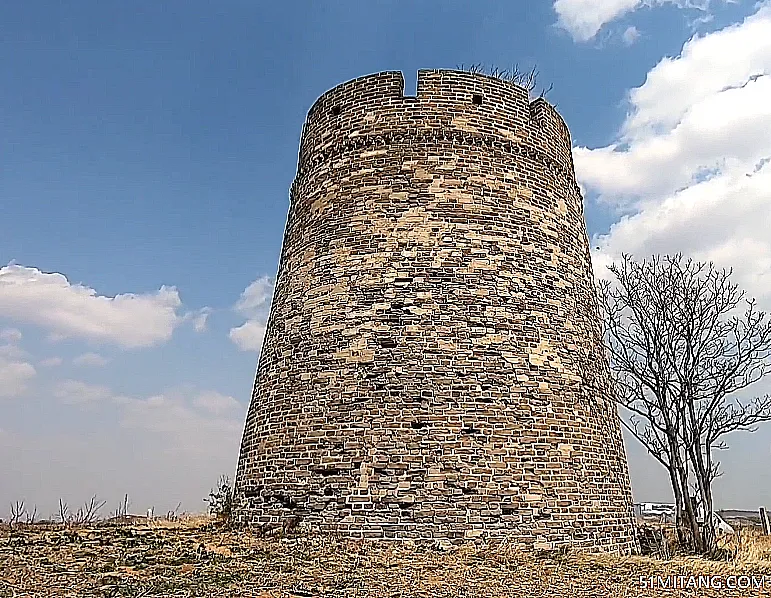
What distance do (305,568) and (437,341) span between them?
4.08m

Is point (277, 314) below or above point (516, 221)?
below

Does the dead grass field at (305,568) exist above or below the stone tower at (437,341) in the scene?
below

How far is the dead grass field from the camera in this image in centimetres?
742

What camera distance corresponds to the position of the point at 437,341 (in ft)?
37.1

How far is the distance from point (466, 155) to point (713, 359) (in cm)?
646

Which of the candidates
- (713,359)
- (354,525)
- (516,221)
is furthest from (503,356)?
(713,359)

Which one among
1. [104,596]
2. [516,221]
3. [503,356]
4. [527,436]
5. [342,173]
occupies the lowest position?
[104,596]

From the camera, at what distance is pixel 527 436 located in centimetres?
1091

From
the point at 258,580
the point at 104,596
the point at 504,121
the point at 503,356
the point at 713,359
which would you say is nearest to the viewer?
the point at 104,596

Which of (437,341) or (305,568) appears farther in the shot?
(437,341)

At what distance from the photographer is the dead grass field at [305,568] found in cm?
742

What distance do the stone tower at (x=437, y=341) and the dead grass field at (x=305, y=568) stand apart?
2.27ft

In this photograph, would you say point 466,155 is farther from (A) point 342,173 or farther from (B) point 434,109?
(A) point 342,173

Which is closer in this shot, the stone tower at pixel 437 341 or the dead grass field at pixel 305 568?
the dead grass field at pixel 305 568
